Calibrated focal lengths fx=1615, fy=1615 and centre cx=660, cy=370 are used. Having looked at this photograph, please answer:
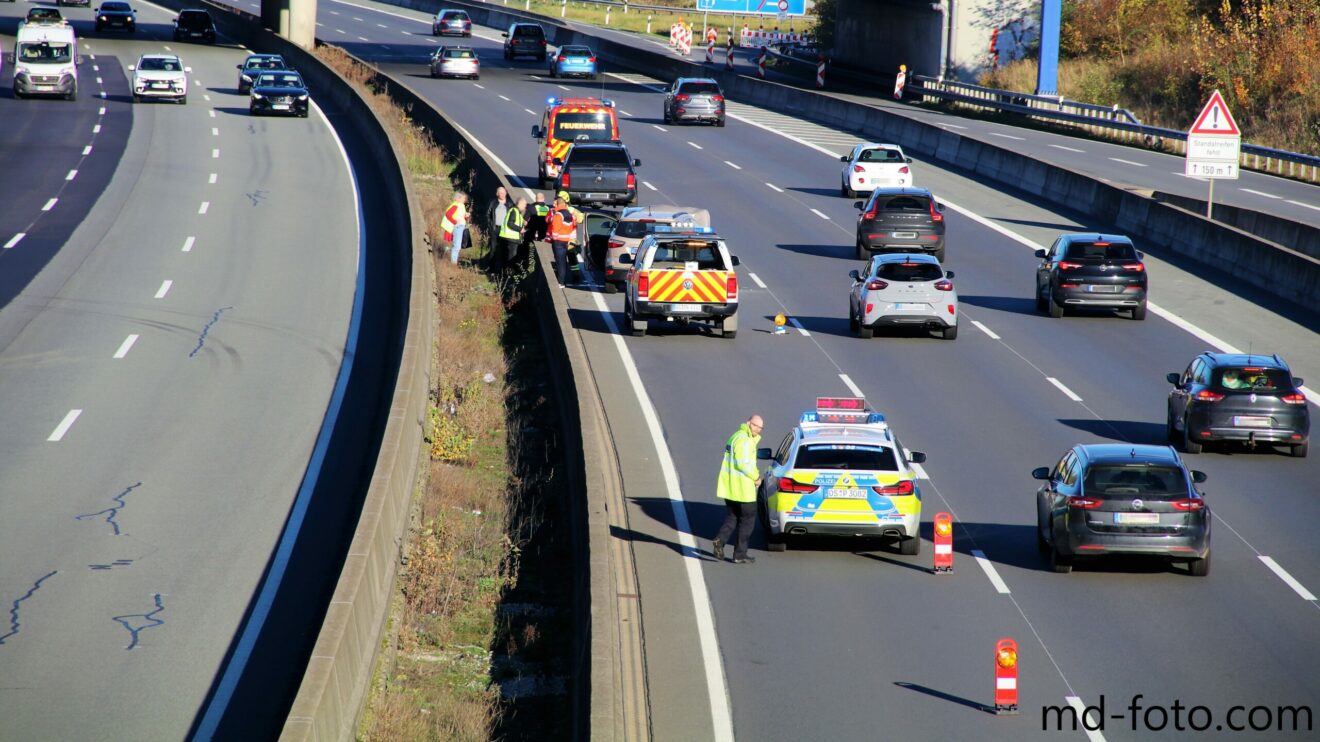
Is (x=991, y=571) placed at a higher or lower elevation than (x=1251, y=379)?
lower

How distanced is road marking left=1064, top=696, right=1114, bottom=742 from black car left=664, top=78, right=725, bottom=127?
4765 centimetres

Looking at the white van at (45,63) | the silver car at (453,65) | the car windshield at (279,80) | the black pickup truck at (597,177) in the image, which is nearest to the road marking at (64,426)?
the black pickup truck at (597,177)

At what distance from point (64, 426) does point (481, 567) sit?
7634 mm

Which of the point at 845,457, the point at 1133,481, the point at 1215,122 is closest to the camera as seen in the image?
the point at 1133,481

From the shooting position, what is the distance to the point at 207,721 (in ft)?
43.8

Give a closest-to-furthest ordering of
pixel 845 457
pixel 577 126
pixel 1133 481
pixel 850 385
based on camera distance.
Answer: pixel 1133 481, pixel 845 457, pixel 850 385, pixel 577 126

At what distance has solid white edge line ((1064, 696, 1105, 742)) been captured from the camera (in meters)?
12.7

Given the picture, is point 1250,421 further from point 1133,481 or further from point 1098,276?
point 1098,276

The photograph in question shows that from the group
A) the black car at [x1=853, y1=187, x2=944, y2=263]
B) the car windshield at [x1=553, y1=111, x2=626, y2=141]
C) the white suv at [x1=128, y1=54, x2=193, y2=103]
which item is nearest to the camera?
the black car at [x1=853, y1=187, x2=944, y2=263]

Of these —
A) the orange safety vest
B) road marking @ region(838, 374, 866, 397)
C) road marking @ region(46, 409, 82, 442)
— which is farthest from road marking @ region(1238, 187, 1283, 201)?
road marking @ region(46, 409, 82, 442)

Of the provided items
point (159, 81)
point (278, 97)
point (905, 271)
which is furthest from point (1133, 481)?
point (159, 81)

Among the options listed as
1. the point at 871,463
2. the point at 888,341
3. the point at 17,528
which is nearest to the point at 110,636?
the point at 17,528

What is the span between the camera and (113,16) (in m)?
88.1

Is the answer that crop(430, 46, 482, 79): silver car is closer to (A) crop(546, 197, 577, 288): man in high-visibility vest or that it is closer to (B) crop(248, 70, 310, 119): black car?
(B) crop(248, 70, 310, 119): black car
